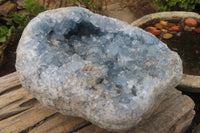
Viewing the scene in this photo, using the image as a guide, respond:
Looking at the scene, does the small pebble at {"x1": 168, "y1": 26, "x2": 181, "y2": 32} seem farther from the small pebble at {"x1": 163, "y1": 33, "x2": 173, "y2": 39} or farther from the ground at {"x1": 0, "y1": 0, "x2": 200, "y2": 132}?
the ground at {"x1": 0, "y1": 0, "x2": 200, "y2": 132}

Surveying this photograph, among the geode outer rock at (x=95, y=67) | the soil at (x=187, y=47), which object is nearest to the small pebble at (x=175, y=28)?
the soil at (x=187, y=47)

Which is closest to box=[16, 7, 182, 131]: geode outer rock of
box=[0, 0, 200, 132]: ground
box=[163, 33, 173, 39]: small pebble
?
box=[163, 33, 173, 39]: small pebble

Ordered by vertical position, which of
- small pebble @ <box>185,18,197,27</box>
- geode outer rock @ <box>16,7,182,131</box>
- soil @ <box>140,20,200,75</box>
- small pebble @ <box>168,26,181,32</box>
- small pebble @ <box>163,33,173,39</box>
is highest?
geode outer rock @ <box>16,7,182,131</box>

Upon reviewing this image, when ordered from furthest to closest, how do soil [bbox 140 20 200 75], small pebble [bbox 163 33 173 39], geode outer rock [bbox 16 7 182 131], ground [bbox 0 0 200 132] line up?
ground [bbox 0 0 200 132]
small pebble [bbox 163 33 173 39]
soil [bbox 140 20 200 75]
geode outer rock [bbox 16 7 182 131]

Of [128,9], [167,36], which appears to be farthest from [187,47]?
[128,9]

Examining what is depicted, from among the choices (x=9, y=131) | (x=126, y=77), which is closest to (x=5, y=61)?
(x=9, y=131)

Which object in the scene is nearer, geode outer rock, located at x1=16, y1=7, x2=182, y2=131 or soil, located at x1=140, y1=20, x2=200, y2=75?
geode outer rock, located at x1=16, y1=7, x2=182, y2=131

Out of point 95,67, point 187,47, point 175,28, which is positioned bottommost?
point 187,47

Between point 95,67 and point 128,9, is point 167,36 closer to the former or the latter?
point 128,9
